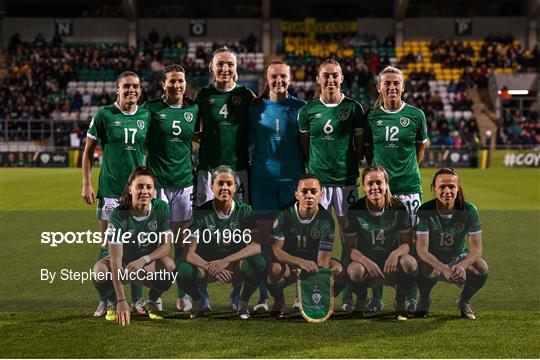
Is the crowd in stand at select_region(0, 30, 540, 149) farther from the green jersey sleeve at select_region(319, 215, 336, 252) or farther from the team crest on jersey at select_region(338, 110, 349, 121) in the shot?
the green jersey sleeve at select_region(319, 215, 336, 252)

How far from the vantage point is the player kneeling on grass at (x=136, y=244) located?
5.93 metres

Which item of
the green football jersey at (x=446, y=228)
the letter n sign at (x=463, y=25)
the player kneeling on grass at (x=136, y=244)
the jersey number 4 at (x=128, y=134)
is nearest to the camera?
the player kneeling on grass at (x=136, y=244)

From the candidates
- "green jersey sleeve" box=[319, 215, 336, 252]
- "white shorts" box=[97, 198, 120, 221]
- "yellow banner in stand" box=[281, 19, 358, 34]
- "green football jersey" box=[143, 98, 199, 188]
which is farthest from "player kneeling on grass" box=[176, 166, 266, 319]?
"yellow banner in stand" box=[281, 19, 358, 34]

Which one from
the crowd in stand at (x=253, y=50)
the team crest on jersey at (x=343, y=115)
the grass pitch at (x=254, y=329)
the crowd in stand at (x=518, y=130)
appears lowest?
the grass pitch at (x=254, y=329)

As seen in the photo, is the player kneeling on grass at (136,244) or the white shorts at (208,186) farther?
the white shorts at (208,186)

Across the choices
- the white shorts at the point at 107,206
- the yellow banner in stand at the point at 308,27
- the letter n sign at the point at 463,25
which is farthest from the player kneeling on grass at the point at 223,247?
the letter n sign at the point at 463,25

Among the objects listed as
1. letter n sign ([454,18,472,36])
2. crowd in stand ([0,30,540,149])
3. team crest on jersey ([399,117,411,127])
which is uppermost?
letter n sign ([454,18,472,36])

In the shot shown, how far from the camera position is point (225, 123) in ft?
22.1

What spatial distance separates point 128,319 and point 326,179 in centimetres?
196

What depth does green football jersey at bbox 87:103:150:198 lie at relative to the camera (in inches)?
253

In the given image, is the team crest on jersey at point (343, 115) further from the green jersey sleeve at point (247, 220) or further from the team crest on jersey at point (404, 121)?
the green jersey sleeve at point (247, 220)

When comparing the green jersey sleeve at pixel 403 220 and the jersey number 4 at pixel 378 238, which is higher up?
the green jersey sleeve at pixel 403 220

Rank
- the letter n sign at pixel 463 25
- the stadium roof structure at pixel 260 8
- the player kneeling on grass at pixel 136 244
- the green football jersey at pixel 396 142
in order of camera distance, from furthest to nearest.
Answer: the letter n sign at pixel 463 25, the stadium roof structure at pixel 260 8, the green football jersey at pixel 396 142, the player kneeling on grass at pixel 136 244

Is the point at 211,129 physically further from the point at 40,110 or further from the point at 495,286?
the point at 40,110
